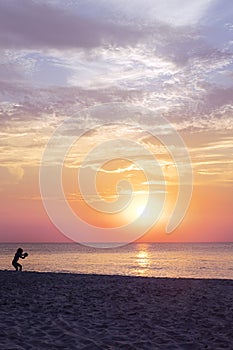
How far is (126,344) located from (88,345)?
87cm

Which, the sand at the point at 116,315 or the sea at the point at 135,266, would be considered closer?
the sand at the point at 116,315

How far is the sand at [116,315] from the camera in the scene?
9.70 meters

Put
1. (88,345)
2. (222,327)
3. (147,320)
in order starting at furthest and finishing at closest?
(147,320)
(222,327)
(88,345)

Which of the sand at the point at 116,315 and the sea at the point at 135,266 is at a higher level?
the sea at the point at 135,266

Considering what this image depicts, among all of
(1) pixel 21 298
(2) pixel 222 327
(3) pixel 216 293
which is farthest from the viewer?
(3) pixel 216 293

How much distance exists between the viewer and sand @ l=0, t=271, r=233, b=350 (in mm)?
9703

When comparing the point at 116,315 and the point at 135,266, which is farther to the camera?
the point at 135,266

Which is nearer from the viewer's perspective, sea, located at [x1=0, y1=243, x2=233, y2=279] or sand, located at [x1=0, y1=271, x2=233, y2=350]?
sand, located at [x1=0, y1=271, x2=233, y2=350]

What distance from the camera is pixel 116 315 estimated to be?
12.8 meters

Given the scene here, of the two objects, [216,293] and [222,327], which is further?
[216,293]

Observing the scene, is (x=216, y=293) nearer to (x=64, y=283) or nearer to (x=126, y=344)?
(x=64, y=283)

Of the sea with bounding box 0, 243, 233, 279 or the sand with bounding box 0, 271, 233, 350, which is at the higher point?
the sea with bounding box 0, 243, 233, 279

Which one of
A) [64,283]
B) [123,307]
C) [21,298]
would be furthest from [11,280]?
[123,307]

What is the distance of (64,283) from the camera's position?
20781 millimetres
